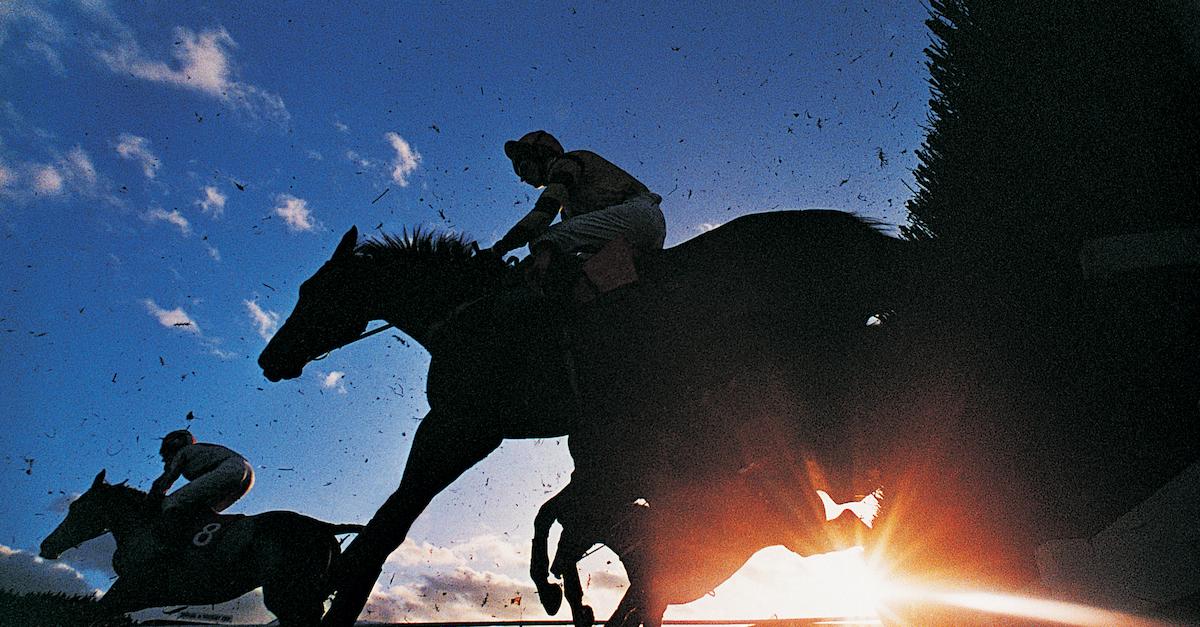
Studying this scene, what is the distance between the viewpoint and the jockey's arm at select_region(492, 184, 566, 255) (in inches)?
166

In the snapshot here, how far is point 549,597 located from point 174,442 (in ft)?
15.6

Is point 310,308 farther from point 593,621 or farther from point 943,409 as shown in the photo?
point 943,409

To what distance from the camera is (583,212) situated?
14.9 ft

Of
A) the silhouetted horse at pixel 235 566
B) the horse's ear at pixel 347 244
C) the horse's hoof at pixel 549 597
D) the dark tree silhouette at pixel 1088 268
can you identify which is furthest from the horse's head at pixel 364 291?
the dark tree silhouette at pixel 1088 268

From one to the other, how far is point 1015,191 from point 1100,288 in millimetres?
2415

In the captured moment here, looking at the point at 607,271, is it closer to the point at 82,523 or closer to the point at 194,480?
the point at 194,480

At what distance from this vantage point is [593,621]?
4676mm

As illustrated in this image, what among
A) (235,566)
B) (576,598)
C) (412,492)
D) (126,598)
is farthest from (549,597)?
(126,598)

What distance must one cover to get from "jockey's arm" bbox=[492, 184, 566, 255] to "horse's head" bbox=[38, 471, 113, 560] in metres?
5.66

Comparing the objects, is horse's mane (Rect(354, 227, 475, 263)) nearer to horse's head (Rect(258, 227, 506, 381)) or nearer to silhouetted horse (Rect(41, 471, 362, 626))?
horse's head (Rect(258, 227, 506, 381))

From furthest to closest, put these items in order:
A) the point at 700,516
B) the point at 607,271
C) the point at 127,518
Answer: the point at 127,518
the point at 700,516
the point at 607,271

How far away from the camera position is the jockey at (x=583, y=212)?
416 cm

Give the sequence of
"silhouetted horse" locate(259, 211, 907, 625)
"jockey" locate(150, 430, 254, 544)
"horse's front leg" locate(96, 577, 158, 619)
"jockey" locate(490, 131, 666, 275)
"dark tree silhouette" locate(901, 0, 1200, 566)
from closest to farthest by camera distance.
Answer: "dark tree silhouette" locate(901, 0, 1200, 566) → "silhouetted horse" locate(259, 211, 907, 625) → "jockey" locate(490, 131, 666, 275) → "horse's front leg" locate(96, 577, 158, 619) → "jockey" locate(150, 430, 254, 544)

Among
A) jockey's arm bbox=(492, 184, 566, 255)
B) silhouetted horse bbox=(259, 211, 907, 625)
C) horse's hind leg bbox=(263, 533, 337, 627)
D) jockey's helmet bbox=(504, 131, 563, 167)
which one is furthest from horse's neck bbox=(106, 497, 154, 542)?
jockey's helmet bbox=(504, 131, 563, 167)
